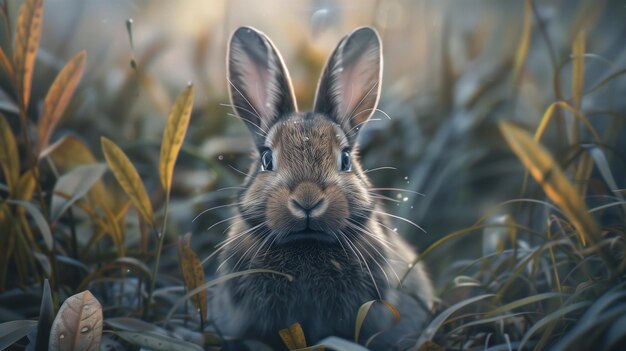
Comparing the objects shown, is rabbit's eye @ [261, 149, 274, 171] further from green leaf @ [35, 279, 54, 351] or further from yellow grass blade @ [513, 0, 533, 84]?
yellow grass blade @ [513, 0, 533, 84]

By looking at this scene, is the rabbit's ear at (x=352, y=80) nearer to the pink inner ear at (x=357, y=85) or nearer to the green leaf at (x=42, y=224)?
the pink inner ear at (x=357, y=85)

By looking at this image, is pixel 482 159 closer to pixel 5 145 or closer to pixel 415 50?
pixel 415 50

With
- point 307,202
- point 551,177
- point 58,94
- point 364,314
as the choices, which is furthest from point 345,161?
point 58,94

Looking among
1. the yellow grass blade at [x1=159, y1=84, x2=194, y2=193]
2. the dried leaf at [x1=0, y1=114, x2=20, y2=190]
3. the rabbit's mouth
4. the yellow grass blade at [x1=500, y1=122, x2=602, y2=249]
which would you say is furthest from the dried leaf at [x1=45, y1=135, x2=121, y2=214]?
the yellow grass blade at [x1=500, y1=122, x2=602, y2=249]

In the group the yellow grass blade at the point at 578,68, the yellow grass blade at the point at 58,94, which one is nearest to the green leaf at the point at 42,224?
the yellow grass blade at the point at 58,94

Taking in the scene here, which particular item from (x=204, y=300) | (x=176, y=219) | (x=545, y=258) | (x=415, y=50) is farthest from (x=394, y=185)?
(x=204, y=300)

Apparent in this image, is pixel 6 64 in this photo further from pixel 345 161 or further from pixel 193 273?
pixel 345 161
